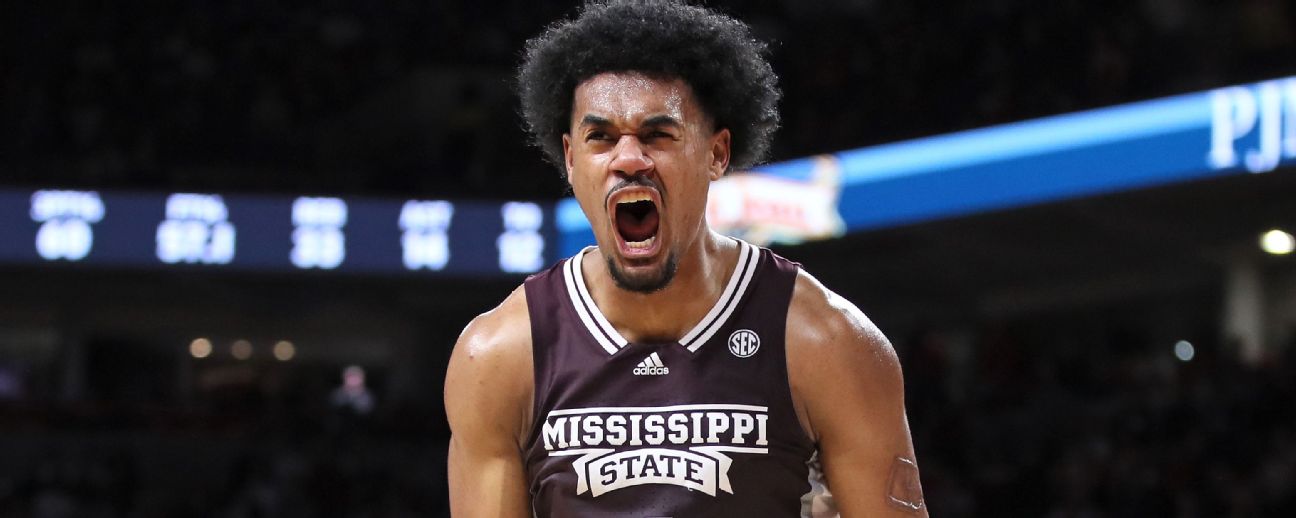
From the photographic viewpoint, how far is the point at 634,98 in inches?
104

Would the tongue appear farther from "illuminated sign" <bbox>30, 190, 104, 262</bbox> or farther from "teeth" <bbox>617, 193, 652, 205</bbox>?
Result: "illuminated sign" <bbox>30, 190, 104, 262</bbox>

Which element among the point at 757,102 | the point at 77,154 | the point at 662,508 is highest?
the point at 77,154

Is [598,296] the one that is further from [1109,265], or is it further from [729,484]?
[1109,265]

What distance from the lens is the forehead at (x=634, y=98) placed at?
265cm

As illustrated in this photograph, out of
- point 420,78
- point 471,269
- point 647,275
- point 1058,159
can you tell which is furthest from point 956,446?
point 647,275

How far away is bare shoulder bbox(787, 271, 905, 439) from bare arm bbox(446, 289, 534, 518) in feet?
1.57

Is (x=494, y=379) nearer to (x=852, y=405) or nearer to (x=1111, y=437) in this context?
(x=852, y=405)

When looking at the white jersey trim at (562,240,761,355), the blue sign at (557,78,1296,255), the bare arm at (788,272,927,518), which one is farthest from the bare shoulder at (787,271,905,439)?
the blue sign at (557,78,1296,255)

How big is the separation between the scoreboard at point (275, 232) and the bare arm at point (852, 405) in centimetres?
873

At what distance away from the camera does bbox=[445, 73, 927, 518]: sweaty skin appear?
2646mm

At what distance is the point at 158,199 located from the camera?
11.3 meters

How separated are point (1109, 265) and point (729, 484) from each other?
1244 cm

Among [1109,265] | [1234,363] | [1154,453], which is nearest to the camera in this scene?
[1154,453]

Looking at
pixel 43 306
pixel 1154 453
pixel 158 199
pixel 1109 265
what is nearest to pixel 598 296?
pixel 1154 453
